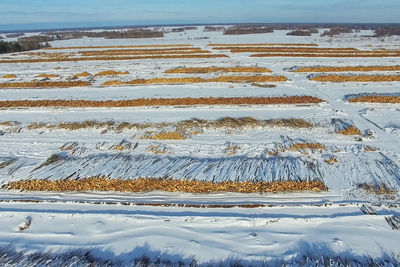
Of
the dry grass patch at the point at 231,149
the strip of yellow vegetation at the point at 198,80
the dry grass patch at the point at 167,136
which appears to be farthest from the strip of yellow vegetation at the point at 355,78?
the dry grass patch at the point at 167,136

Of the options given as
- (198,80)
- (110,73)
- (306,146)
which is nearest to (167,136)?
(306,146)

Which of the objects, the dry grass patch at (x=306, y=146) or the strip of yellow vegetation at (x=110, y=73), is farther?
the strip of yellow vegetation at (x=110, y=73)

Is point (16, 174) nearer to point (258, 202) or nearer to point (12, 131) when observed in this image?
point (12, 131)

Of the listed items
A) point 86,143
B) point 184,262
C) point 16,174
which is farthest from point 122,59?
point 184,262

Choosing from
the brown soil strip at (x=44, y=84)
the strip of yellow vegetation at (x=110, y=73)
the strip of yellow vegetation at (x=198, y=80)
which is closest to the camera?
the strip of yellow vegetation at (x=198, y=80)

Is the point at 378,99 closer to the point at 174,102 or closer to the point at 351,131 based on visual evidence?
the point at 351,131

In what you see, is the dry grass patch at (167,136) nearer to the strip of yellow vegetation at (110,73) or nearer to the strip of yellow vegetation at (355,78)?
the strip of yellow vegetation at (355,78)

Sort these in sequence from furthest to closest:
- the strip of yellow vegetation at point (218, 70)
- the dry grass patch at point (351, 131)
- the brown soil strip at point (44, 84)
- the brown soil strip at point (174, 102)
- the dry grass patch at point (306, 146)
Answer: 1. the strip of yellow vegetation at point (218, 70)
2. the brown soil strip at point (44, 84)
3. the brown soil strip at point (174, 102)
4. the dry grass patch at point (351, 131)
5. the dry grass patch at point (306, 146)

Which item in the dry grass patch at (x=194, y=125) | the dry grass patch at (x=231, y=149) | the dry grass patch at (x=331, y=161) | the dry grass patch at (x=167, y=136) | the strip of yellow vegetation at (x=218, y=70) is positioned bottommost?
the dry grass patch at (x=331, y=161)
